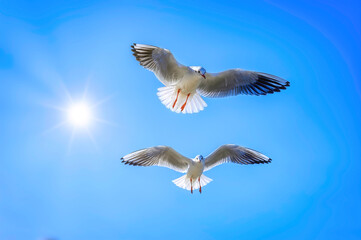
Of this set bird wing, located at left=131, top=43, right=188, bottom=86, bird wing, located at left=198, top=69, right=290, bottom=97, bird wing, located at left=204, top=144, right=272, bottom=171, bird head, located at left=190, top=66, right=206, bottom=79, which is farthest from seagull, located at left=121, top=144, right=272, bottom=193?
bird head, located at left=190, top=66, right=206, bottom=79

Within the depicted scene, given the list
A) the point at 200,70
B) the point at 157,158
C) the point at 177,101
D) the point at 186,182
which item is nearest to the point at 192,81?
the point at 200,70

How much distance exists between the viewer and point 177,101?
6230 millimetres

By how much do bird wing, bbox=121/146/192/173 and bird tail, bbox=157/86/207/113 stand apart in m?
0.66

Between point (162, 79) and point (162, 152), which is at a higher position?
point (162, 79)

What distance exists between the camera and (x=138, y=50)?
18.6ft

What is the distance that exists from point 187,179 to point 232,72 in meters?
1.92

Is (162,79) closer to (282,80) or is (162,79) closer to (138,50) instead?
(138,50)

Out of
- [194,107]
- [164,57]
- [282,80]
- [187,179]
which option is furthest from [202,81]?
[187,179]

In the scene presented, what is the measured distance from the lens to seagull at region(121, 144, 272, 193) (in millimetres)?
6383

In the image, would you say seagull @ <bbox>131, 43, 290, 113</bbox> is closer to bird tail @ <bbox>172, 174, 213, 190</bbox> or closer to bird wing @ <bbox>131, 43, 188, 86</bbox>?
bird wing @ <bbox>131, 43, 188, 86</bbox>

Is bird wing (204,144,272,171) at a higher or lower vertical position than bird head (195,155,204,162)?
higher

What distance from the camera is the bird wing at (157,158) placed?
636 centimetres

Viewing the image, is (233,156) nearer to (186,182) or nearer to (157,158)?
(186,182)

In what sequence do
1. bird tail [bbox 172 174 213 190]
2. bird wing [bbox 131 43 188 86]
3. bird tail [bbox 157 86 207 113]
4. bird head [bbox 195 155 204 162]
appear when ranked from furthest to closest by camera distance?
bird tail [bbox 172 174 213 190] → bird head [bbox 195 155 204 162] → bird tail [bbox 157 86 207 113] → bird wing [bbox 131 43 188 86]
